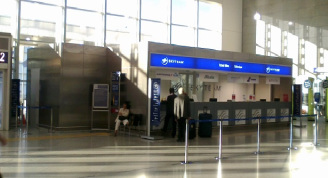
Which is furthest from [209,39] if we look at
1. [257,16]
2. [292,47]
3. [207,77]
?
[207,77]

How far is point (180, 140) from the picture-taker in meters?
10.9

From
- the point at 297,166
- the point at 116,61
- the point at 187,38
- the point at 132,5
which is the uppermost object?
the point at 132,5

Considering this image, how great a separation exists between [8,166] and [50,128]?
677cm

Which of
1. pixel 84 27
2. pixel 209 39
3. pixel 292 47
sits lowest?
pixel 292 47

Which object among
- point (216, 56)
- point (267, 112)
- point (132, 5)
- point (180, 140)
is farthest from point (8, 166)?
point (132, 5)

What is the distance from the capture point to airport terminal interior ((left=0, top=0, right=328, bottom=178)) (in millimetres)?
7855

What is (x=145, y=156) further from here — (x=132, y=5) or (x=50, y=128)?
(x=132, y=5)

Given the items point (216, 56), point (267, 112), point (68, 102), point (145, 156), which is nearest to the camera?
point (145, 156)

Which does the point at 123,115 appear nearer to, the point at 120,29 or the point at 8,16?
the point at 8,16

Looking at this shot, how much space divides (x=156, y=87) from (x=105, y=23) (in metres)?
8.64

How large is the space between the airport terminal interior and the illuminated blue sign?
0.05m

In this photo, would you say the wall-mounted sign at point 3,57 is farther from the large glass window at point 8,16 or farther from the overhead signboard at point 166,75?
the overhead signboard at point 166,75

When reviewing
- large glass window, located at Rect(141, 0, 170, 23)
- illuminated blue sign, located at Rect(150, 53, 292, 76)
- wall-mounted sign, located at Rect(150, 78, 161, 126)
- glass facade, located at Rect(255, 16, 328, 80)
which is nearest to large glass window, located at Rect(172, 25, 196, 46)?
large glass window, located at Rect(141, 0, 170, 23)

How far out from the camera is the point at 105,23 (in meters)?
19.0
